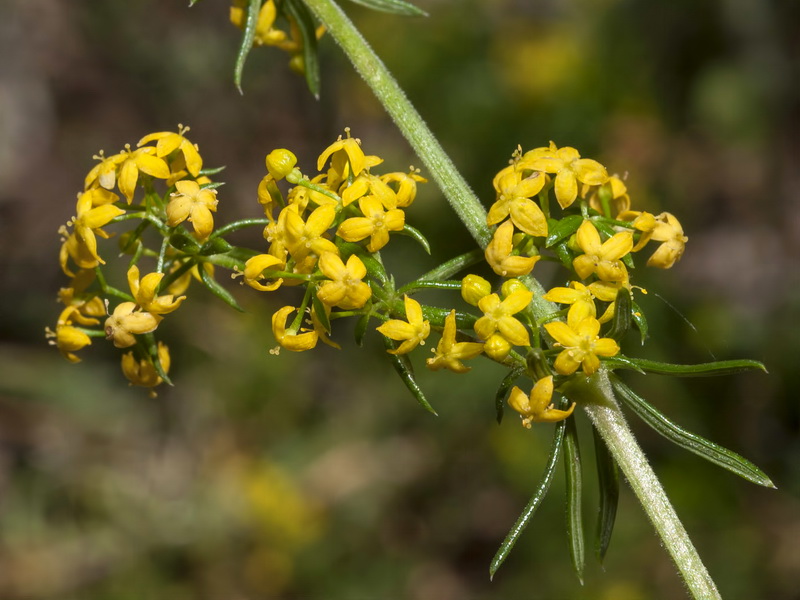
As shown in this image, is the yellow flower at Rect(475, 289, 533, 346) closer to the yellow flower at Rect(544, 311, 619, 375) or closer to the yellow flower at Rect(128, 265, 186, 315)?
the yellow flower at Rect(544, 311, 619, 375)

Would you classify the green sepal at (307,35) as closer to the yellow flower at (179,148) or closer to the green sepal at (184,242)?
the yellow flower at (179,148)

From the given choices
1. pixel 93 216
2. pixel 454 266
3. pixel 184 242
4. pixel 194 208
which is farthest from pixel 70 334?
pixel 454 266

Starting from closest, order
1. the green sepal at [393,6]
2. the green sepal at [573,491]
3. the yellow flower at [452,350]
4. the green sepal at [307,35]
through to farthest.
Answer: the yellow flower at [452,350], the green sepal at [573,491], the green sepal at [393,6], the green sepal at [307,35]

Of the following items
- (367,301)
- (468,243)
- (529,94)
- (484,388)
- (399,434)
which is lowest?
(399,434)

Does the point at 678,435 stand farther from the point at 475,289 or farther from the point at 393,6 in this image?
the point at 393,6

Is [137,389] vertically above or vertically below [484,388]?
below

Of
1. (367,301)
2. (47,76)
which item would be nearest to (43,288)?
(47,76)

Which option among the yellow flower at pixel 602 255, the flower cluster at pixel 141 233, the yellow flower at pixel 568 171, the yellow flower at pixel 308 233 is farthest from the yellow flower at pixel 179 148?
the yellow flower at pixel 602 255

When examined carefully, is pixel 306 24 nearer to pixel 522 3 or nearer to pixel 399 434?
pixel 399 434
